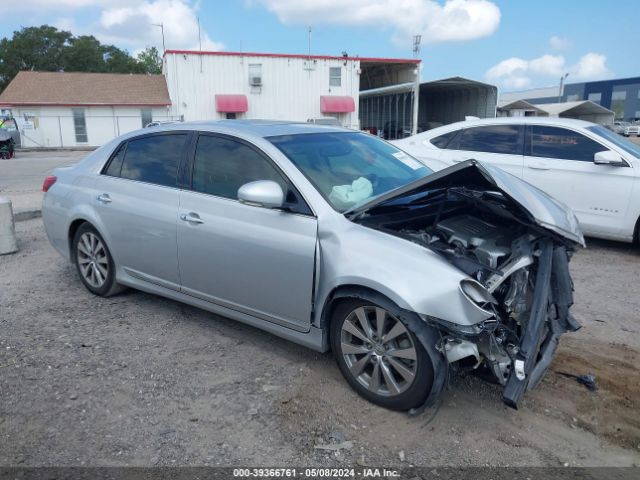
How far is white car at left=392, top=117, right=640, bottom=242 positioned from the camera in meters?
6.24

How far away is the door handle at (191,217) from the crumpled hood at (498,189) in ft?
4.05

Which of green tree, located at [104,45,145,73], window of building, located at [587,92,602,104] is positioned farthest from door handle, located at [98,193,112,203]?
window of building, located at [587,92,602,104]

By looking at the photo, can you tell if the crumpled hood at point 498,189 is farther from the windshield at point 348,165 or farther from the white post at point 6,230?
the white post at point 6,230

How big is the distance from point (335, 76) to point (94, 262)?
104 feet

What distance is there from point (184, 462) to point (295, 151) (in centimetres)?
213

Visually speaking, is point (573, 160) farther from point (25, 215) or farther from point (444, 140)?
point (25, 215)

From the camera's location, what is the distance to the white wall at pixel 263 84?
31891 millimetres

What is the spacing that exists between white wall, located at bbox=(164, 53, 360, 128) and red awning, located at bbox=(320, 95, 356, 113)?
42cm

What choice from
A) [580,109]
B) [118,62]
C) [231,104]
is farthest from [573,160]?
[118,62]

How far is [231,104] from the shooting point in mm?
32438

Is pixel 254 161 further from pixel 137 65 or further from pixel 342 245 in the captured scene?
pixel 137 65

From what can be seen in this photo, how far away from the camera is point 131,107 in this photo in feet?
112

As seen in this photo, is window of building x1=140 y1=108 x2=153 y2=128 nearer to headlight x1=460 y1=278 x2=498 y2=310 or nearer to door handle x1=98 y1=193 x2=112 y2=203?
door handle x1=98 y1=193 x2=112 y2=203

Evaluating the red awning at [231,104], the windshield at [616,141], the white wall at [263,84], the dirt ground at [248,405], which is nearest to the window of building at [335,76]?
the white wall at [263,84]
